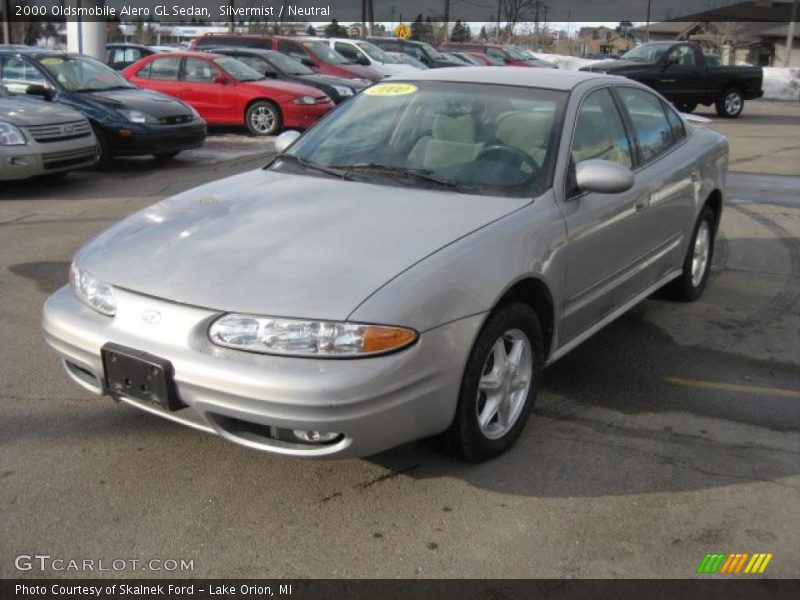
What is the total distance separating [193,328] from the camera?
2.92 meters

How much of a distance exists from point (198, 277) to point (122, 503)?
89cm

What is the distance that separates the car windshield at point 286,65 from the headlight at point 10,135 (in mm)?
7745

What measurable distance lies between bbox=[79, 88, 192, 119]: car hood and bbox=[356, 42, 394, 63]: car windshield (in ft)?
36.0

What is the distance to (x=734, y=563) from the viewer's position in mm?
2898

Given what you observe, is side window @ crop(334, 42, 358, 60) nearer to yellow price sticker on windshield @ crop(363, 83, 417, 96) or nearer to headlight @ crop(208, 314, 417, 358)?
yellow price sticker on windshield @ crop(363, 83, 417, 96)

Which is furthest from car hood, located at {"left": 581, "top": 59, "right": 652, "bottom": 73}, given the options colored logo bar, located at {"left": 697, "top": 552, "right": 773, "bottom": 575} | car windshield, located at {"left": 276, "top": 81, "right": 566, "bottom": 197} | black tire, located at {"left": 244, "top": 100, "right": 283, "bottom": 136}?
colored logo bar, located at {"left": 697, "top": 552, "right": 773, "bottom": 575}

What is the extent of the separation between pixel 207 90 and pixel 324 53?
17.6 feet

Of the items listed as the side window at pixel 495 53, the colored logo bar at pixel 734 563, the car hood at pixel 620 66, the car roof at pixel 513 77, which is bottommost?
the colored logo bar at pixel 734 563

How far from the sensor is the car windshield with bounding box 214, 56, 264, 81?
1430 cm

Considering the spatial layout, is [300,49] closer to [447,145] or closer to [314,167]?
[314,167]

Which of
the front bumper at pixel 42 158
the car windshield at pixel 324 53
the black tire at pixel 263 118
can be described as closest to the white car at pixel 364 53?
the car windshield at pixel 324 53

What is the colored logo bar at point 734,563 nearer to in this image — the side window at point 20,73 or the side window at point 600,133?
the side window at point 600,133

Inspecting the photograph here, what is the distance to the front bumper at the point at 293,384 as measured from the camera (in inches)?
110
